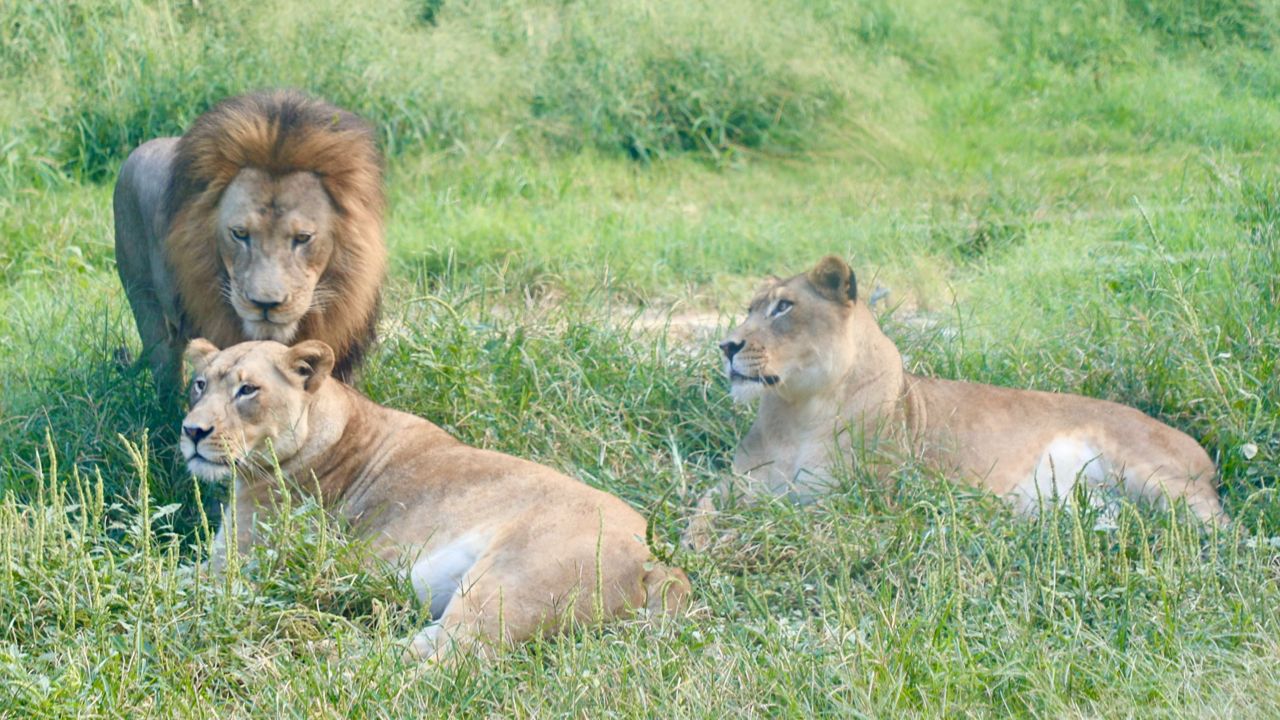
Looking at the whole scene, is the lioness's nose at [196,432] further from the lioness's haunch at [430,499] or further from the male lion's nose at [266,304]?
the male lion's nose at [266,304]

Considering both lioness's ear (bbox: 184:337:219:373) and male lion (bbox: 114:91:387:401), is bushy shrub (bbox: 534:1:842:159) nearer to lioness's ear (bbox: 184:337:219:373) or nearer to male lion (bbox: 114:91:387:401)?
male lion (bbox: 114:91:387:401)

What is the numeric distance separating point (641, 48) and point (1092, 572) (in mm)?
5369

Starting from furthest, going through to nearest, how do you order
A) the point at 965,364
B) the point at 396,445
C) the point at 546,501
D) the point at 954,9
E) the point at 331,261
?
the point at 954,9
the point at 965,364
the point at 331,261
the point at 396,445
the point at 546,501

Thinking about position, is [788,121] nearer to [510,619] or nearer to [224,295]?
[224,295]

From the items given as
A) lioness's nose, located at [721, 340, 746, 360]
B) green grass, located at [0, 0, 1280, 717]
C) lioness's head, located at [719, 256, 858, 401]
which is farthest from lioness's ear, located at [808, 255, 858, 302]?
green grass, located at [0, 0, 1280, 717]

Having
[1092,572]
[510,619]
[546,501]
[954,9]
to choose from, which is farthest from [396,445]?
[954,9]

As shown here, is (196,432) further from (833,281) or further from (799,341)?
(833,281)

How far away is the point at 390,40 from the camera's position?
8242 millimetres

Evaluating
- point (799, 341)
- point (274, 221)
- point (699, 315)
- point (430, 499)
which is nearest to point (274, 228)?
point (274, 221)

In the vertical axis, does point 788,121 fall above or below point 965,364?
below

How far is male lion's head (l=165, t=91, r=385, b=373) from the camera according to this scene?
14.1 ft

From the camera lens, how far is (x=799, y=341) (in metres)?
4.30

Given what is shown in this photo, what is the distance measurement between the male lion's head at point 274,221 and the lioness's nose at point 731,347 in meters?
1.02

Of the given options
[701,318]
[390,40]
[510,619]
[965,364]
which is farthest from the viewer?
[390,40]
